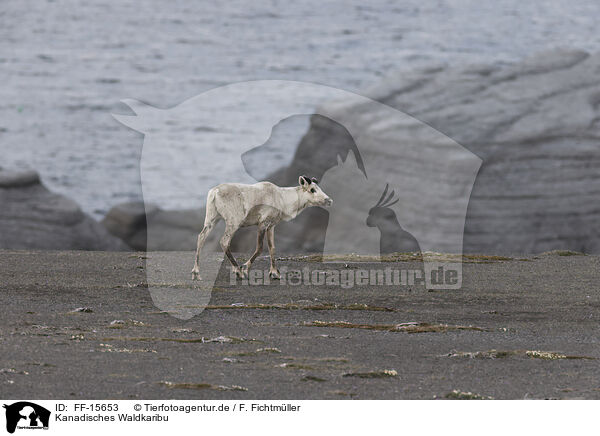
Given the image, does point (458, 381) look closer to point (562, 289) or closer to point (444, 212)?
point (562, 289)

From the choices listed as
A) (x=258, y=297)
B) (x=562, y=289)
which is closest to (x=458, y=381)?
(x=258, y=297)

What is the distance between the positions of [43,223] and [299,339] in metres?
21.0

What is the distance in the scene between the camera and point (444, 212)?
100 ft

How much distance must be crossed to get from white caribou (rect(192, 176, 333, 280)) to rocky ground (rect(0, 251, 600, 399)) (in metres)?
0.70

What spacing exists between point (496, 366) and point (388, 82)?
1006 inches

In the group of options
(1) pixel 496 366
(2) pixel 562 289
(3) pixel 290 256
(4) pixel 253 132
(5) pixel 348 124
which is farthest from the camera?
(4) pixel 253 132

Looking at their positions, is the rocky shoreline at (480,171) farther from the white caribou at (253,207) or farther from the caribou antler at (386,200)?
the white caribou at (253,207)

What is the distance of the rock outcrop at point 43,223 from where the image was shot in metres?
31.2

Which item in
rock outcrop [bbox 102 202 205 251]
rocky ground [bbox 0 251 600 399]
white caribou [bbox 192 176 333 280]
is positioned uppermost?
white caribou [bbox 192 176 333 280]

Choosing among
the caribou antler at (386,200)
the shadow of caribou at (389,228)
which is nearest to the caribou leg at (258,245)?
the shadow of caribou at (389,228)

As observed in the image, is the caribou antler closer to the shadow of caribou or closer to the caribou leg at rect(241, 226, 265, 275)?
the shadow of caribou

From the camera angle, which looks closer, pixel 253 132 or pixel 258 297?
pixel 258 297
